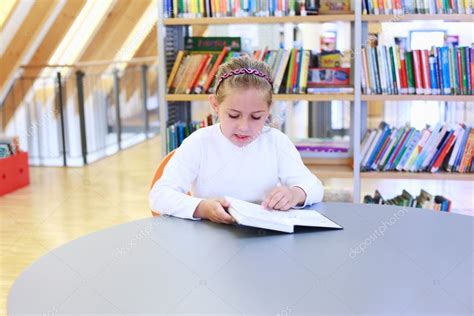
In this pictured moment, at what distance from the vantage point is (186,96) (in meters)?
3.38

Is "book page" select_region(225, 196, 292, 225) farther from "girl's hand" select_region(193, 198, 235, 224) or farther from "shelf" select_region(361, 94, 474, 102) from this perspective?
"shelf" select_region(361, 94, 474, 102)

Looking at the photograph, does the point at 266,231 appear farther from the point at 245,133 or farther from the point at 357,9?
the point at 357,9

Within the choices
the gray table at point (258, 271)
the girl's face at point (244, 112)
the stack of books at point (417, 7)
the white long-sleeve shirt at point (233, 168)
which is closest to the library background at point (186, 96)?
the stack of books at point (417, 7)

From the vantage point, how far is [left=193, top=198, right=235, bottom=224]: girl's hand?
5.26 ft

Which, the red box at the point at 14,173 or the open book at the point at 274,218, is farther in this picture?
the red box at the point at 14,173

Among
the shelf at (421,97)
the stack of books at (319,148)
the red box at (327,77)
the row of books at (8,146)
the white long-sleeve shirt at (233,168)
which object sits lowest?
the row of books at (8,146)

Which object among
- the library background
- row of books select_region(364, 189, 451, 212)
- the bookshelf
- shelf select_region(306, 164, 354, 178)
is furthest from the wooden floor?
shelf select_region(306, 164, 354, 178)

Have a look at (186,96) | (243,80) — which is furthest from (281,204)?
(186,96)

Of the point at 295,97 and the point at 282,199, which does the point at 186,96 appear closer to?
the point at 295,97

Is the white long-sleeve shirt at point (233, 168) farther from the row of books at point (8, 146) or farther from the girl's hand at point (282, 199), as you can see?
the row of books at point (8, 146)

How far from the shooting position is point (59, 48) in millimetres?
6086

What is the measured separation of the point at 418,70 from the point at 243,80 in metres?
1.64

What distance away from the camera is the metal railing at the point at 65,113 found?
19.4ft

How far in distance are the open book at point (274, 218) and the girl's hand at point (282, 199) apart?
0.06 feet
